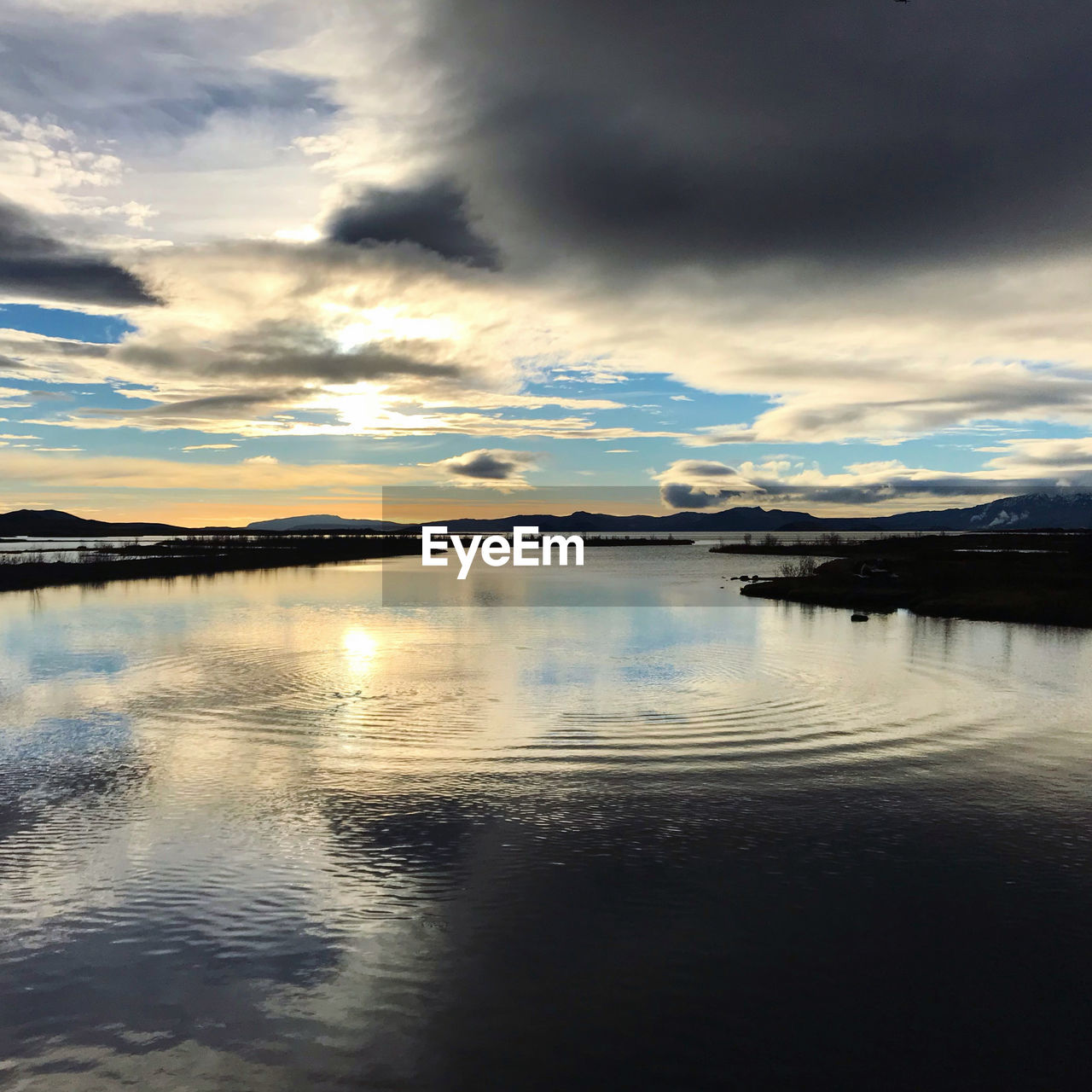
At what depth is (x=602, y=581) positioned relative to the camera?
83.0m

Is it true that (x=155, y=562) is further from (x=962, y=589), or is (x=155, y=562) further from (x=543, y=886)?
(x=543, y=886)

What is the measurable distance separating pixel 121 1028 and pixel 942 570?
257 feet

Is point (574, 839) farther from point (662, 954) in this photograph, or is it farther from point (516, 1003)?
point (516, 1003)

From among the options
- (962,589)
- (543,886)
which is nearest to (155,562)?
(962,589)

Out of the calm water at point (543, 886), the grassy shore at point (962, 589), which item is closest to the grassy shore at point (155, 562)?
the calm water at point (543, 886)

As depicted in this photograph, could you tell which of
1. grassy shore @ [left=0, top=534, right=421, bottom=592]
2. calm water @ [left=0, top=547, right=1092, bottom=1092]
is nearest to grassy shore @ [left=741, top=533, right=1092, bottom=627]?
calm water @ [left=0, top=547, right=1092, bottom=1092]

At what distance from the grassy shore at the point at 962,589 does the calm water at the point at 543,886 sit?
26040mm

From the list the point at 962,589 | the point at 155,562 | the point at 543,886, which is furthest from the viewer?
the point at 155,562

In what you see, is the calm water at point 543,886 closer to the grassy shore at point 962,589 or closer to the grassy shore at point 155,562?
the grassy shore at point 962,589

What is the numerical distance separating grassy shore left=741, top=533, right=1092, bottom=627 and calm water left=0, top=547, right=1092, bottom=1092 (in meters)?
26.0

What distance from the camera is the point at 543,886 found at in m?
11.9

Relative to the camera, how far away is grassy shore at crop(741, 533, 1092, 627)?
165ft

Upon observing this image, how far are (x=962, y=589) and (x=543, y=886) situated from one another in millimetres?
59006

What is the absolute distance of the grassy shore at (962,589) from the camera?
5022 cm
